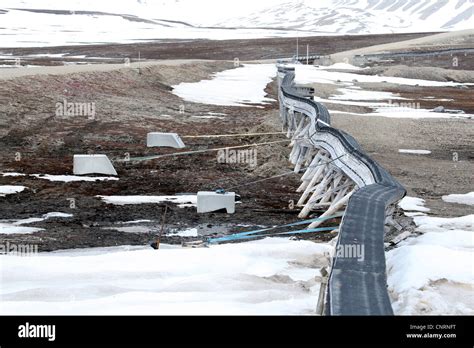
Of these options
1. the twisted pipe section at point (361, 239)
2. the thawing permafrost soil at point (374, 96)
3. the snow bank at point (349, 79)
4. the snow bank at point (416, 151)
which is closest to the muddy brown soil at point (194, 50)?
the snow bank at point (349, 79)

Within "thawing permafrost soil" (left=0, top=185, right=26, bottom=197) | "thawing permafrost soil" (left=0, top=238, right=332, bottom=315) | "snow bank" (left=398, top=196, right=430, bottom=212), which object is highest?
"thawing permafrost soil" (left=0, top=238, right=332, bottom=315)

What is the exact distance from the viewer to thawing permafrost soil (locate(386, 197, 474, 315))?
24.4 ft

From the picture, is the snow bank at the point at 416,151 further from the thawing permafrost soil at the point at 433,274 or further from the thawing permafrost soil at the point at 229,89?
the thawing permafrost soil at the point at 229,89

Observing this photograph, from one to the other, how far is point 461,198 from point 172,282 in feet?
27.7

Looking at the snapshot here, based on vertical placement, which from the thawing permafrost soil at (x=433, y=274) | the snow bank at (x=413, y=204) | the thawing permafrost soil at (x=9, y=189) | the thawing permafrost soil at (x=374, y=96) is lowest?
the thawing permafrost soil at (x=9, y=189)

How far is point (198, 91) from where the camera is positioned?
127 feet

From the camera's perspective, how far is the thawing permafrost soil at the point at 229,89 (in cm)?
3511

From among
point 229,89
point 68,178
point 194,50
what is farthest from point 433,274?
point 194,50

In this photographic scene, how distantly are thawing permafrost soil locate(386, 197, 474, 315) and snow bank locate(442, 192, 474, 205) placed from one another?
4381 mm

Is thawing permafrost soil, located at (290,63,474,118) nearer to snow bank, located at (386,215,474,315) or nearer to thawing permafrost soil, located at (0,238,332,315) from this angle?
snow bank, located at (386,215,474,315)

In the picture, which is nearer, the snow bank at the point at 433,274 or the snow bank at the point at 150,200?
the snow bank at the point at 433,274

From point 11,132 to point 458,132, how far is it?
1368cm

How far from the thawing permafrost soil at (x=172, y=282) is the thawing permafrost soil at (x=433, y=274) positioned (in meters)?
0.89

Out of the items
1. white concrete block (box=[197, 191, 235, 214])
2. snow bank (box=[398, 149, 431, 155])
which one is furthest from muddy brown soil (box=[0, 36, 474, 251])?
snow bank (box=[398, 149, 431, 155])
